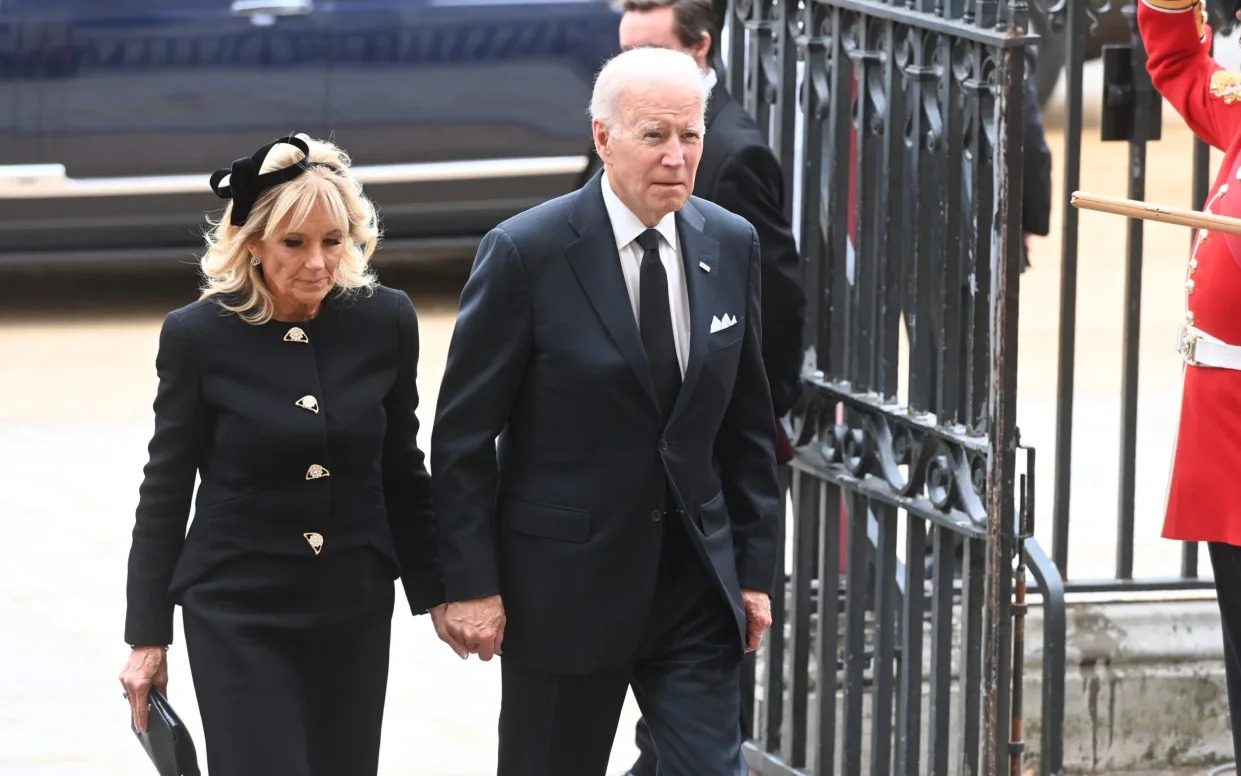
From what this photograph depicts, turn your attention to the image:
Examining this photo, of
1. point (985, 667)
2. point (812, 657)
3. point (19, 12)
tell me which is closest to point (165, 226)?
point (19, 12)

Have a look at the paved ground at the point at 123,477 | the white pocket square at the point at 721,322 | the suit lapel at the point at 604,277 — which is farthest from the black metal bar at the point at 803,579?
the suit lapel at the point at 604,277

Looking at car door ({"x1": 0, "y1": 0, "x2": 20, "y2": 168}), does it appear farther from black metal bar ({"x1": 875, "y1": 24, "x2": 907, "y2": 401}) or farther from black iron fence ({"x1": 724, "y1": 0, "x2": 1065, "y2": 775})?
black metal bar ({"x1": 875, "y1": 24, "x2": 907, "y2": 401})

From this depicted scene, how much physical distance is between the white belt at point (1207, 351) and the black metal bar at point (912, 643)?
1.98 ft

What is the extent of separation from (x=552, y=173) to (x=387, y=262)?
1.45m

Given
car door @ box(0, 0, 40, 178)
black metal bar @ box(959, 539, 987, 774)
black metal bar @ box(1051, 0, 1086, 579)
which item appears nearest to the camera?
black metal bar @ box(959, 539, 987, 774)

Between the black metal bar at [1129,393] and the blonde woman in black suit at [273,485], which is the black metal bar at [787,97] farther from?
the blonde woman in black suit at [273,485]

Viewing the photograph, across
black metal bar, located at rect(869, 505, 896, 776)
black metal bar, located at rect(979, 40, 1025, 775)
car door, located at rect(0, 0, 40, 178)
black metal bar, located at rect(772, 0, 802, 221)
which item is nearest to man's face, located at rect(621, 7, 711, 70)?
black metal bar, located at rect(772, 0, 802, 221)

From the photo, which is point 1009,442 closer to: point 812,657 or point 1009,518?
point 1009,518

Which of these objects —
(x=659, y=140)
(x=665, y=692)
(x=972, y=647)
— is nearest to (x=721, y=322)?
(x=659, y=140)

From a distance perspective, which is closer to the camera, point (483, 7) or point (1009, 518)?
point (1009, 518)

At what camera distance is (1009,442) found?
4125mm

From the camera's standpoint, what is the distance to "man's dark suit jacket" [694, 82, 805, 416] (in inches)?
179

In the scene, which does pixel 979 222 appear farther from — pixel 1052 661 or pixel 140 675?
pixel 140 675

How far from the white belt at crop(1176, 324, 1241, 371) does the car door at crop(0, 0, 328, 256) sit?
20.1 ft
